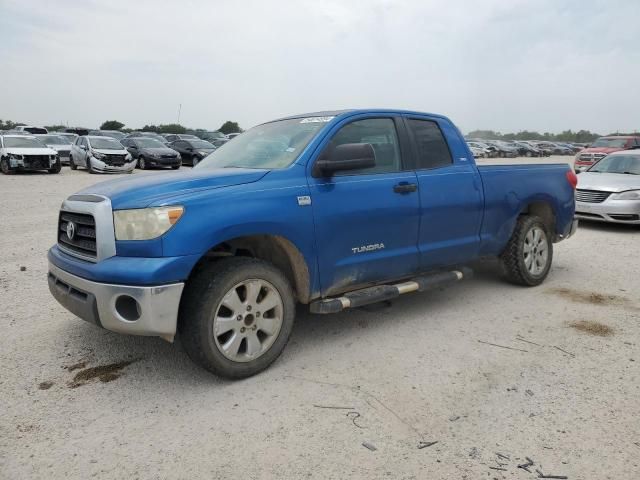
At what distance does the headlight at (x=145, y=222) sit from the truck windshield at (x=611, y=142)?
22217 millimetres

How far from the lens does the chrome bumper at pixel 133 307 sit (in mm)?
3033

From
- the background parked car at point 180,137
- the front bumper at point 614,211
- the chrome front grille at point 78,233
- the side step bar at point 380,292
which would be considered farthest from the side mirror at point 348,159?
the background parked car at point 180,137

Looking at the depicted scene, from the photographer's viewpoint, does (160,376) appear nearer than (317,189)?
Yes

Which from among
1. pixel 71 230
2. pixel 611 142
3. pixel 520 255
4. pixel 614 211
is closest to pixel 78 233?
pixel 71 230

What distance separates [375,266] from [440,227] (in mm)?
824

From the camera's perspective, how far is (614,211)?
9320mm

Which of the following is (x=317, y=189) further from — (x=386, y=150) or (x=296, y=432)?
(x=296, y=432)

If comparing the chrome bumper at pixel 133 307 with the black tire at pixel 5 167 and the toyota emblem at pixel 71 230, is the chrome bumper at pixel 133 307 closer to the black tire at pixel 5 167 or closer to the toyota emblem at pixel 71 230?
the toyota emblem at pixel 71 230

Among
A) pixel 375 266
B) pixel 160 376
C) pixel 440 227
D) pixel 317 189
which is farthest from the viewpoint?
pixel 440 227

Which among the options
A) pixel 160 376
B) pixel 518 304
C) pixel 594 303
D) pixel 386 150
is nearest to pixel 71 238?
pixel 160 376

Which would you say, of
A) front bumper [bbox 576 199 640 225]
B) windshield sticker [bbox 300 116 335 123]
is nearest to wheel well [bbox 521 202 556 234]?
windshield sticker [bbox 300 116 335 123]

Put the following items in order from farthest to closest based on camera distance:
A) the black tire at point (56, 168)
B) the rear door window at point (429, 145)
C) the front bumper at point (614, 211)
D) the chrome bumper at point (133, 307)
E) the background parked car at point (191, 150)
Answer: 1. the background parked car at point (191, 150)
2. the black tire at point (56, 168)
3. the front bumper at point (614, 211)
4. the rear door window at point (429, 145)
5. the chrome bumper at point (133, 307)

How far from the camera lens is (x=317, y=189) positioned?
3754 millimetres

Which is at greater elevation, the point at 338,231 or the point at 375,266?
the point at 338,231
